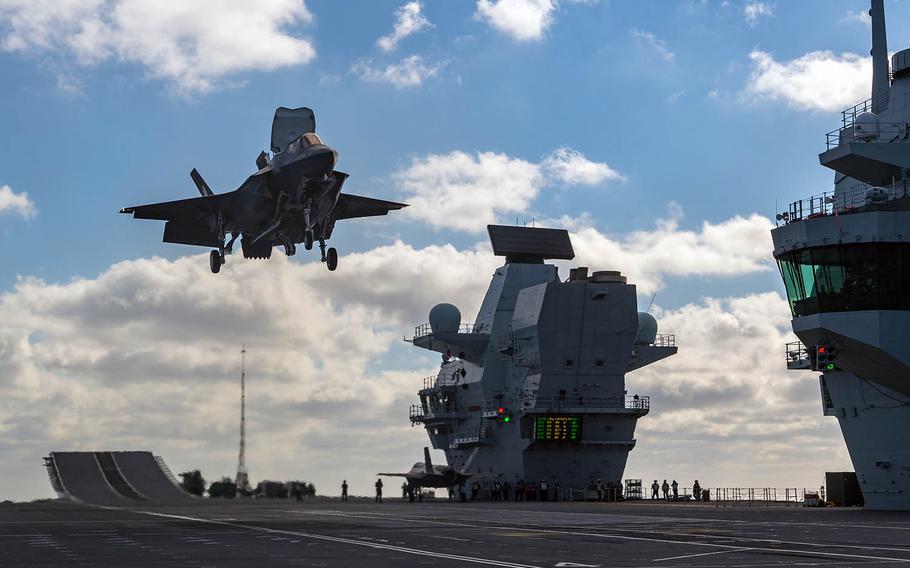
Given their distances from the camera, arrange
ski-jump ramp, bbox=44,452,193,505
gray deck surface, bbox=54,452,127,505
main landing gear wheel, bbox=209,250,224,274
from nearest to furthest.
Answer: main landing gear wheel, bbox=209,250,224,274
gray deck surface, bbox=54,452,127,505
ski-jump ramp, bbox=44,452,193,505

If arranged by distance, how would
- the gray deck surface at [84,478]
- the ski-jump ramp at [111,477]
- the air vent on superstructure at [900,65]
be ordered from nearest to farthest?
1. the air vent on superstructure at [900,65]
2. the gray deck surface at [84,478]
3. the ski-jump ramp at [111,477]

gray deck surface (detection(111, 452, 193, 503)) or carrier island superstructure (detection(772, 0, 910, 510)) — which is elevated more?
carrier island superstructure (detection(772, 0, 910, 510))

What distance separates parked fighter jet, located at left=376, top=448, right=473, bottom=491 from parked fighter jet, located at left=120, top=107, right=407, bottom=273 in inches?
1507

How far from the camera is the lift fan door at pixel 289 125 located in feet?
162

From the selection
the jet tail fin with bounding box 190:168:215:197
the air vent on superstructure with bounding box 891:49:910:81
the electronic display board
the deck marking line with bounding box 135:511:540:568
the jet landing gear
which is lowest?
the deck marking line with bounding box 135:511:540:568

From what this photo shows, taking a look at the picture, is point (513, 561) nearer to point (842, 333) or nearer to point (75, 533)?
point (75, 533)

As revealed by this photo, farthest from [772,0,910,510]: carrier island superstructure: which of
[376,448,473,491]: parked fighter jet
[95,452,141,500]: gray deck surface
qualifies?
[95,452,141,500]: gray deck surface

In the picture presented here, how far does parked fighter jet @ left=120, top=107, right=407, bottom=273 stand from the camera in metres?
Answer: 44.5

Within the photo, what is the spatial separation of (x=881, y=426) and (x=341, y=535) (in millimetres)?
32897

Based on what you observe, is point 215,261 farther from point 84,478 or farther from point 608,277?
point 84,478

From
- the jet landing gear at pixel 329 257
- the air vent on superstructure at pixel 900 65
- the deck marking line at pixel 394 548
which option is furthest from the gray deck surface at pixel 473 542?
the air vent on superstructure at pixel 900 65

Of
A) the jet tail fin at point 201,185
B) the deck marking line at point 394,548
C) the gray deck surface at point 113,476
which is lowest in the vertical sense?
the deck marking line at point 394,548

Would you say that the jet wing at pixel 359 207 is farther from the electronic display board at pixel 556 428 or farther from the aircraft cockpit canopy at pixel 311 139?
→ the electronic display board at pixel 556 428

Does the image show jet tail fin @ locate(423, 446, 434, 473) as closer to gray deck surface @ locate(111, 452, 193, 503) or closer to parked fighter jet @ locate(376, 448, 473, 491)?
parked fighter jet @ locate(376, 448, 473, 491)
